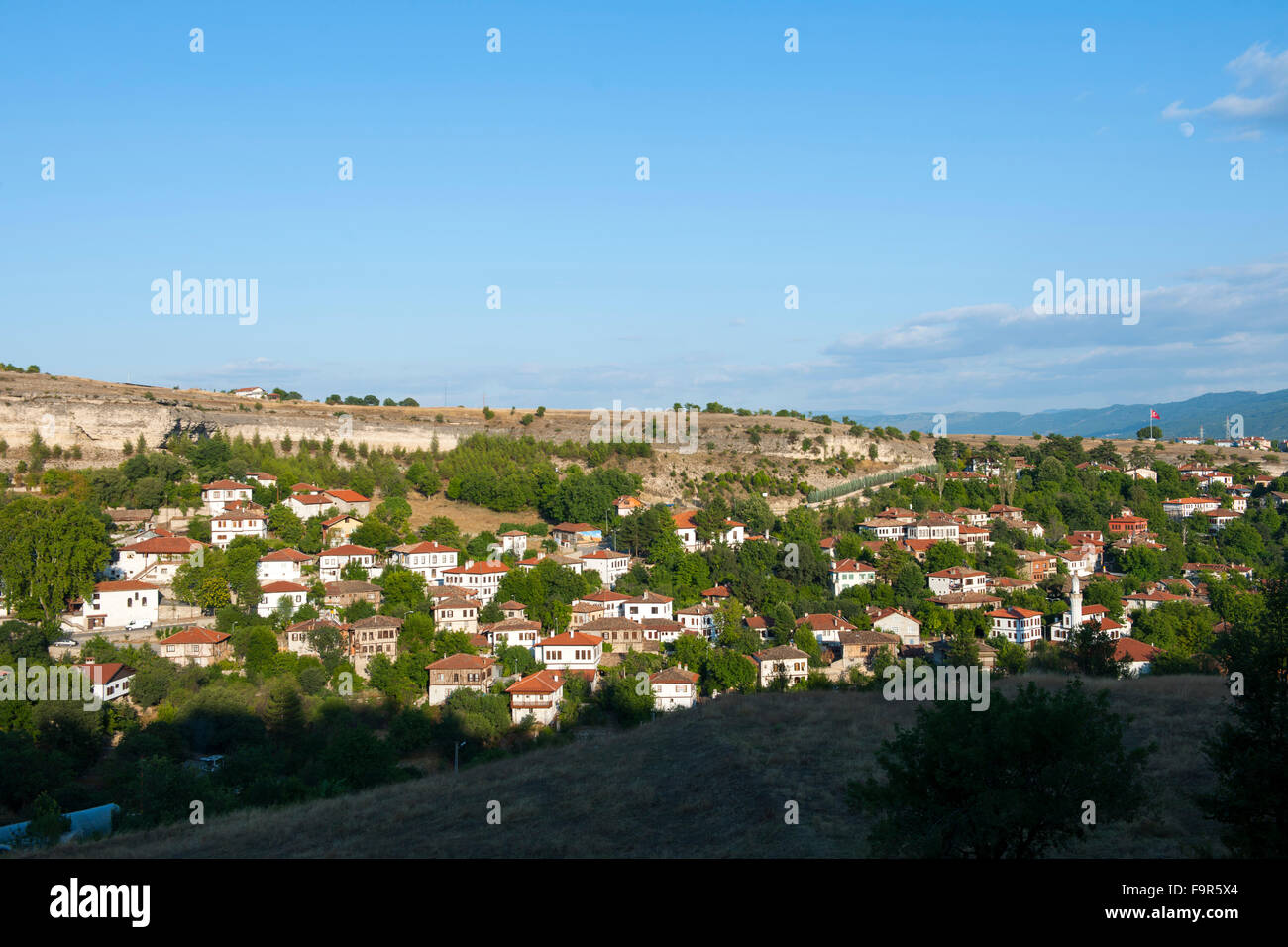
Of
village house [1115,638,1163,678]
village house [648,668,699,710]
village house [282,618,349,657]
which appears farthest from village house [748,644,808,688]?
village house [282,618,349,657]

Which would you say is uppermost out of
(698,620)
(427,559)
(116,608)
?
(427,559)

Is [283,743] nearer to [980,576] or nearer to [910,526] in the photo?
[980,576]

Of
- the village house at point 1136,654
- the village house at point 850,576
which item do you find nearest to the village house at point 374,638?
the village house at point 850,576

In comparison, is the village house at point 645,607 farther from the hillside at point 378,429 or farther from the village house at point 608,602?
the hillside at point 378,429

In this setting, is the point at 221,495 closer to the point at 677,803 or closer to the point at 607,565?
the point at 607,565

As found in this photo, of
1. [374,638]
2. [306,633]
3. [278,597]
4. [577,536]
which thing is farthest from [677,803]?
[577,536]
